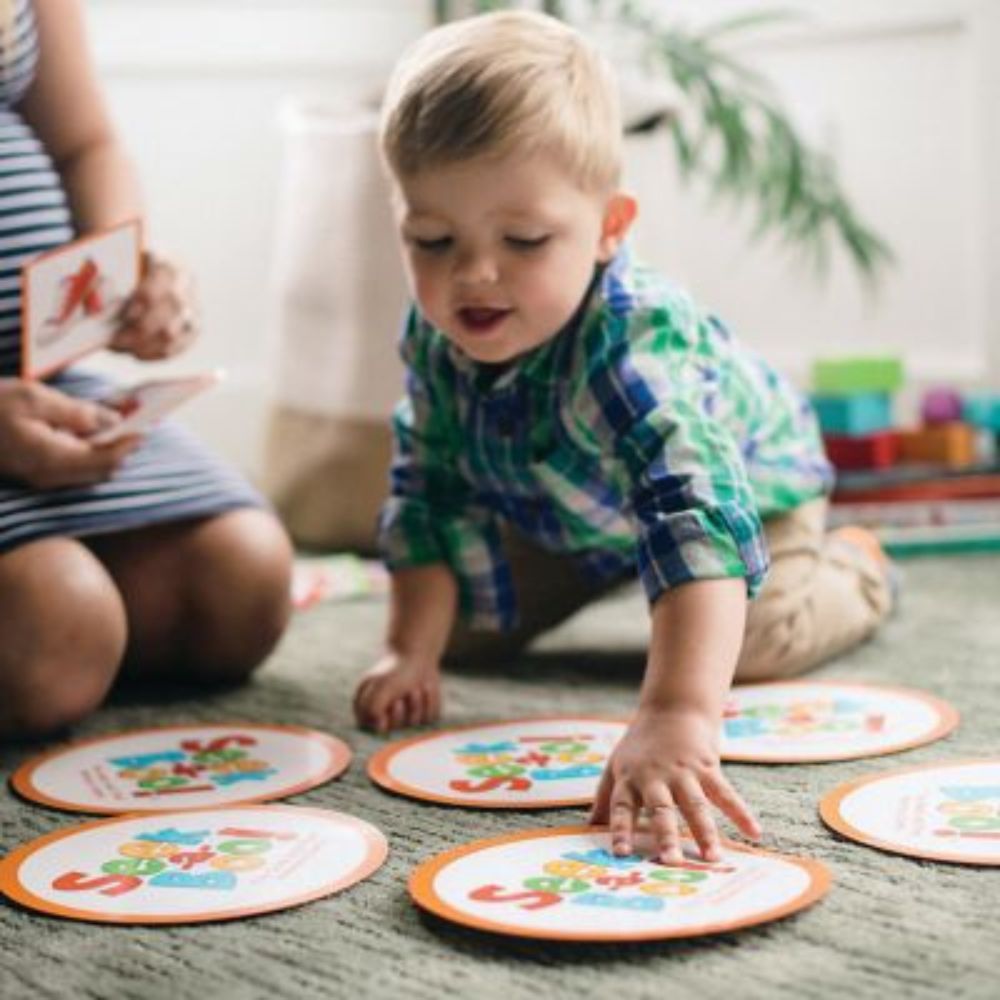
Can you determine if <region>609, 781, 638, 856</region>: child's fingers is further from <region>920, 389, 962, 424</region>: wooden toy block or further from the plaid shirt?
<region>920, 389, 962, 424</region>: wooden toy block

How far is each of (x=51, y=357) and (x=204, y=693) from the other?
265mm

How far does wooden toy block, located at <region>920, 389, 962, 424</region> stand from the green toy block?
0.05 metres

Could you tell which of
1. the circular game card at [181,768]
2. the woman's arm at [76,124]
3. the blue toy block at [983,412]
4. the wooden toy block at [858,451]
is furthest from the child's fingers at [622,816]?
the blue toy block at [983,412]

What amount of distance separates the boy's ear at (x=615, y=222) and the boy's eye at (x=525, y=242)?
7cm

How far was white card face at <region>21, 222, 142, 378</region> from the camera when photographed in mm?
1115

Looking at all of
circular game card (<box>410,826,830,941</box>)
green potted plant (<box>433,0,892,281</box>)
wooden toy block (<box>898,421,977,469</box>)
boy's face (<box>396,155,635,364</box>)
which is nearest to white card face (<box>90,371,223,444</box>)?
boy's face (<box>396,155,635,364</box>)

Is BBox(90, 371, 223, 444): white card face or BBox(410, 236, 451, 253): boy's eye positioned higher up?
BBox(410, 236, 451, 253): boy's eye

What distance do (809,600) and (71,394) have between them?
55 centimetres

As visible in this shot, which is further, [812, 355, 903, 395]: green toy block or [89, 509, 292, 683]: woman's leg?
[812, 355, 903, 395]: green toy block

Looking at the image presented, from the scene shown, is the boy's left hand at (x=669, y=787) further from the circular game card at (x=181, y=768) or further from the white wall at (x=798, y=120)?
the white wall at (x=798, y=120)

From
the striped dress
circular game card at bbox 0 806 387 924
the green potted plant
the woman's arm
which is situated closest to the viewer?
circular game card at bbox 0 806 387 924

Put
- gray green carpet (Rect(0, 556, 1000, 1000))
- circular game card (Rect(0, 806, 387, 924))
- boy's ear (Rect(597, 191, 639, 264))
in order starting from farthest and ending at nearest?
boy's ear (Rect(597, 191, 639, 264)), circular game card (Rect(0, 806, 387, 924)), gray green carpet (Rect(0, 556, 1000, 1000))

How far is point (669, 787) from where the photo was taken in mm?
806

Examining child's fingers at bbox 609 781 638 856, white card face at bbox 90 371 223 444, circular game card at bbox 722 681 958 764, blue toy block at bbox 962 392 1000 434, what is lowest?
circular game card at bbox 722 681 958 764
